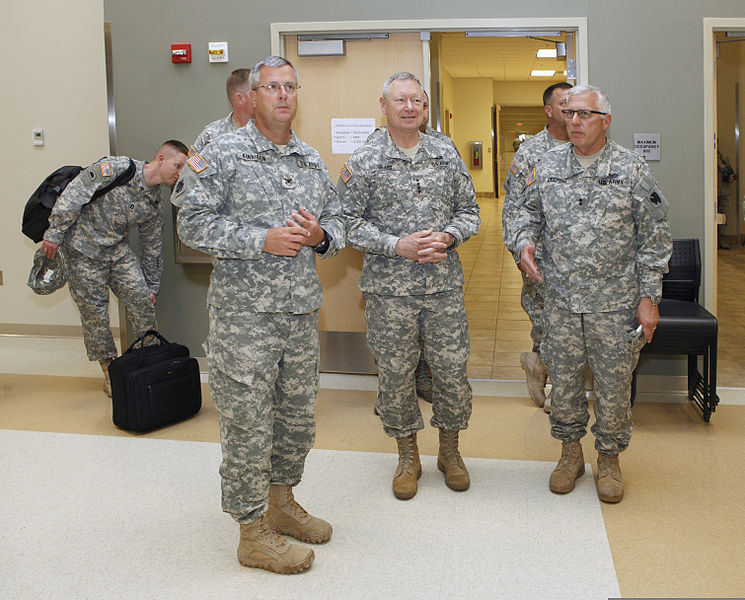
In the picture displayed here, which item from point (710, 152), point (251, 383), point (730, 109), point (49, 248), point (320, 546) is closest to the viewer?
point (251, 383)

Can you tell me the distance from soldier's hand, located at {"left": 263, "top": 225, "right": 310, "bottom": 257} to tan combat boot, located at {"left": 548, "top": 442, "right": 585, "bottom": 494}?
61.3 inches

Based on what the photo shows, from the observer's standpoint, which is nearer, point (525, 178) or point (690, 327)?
point (690, 327)

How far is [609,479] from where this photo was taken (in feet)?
10.2

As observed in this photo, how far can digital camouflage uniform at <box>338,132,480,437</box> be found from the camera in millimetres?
3080

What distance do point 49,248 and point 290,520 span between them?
235 cm

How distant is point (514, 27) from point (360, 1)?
0.94m

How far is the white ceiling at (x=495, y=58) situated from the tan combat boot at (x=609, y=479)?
783 cm

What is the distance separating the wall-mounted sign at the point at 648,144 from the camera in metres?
4.41

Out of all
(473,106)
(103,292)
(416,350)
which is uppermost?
(473,106)

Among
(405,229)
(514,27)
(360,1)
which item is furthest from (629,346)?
(360,1)

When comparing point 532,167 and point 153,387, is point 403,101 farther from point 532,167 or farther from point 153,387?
point 153,387

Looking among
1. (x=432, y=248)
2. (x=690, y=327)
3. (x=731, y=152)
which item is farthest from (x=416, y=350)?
(x=731, y=152)

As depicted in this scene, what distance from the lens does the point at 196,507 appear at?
3.13 m

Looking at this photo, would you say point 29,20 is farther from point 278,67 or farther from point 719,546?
point 719,546
